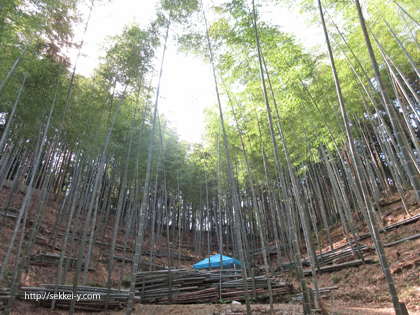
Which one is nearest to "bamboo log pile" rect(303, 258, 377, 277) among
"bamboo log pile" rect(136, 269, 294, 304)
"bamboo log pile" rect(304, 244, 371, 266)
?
"bamboo log pile" rect(304, 244, 371, 266)

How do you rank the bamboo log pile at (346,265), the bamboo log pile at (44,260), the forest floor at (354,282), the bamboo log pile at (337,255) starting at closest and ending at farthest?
the forest floor at (354,282)
the bamboo log pile at (346,265)
the bamboo log pile at (44,260)
the bamboo log pile at (337,255)

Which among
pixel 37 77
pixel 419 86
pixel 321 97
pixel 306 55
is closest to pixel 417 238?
pixel 321 97

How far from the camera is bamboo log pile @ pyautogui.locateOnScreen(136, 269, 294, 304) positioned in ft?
15.8

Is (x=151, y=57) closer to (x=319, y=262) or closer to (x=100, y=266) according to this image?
(x=100, y=266)

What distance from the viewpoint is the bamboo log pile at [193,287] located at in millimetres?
4812

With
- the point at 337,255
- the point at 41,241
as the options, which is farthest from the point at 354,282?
the point at 41,241

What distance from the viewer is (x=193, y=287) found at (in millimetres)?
4945

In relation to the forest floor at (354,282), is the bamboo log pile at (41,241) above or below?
above

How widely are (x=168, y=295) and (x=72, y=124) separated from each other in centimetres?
457

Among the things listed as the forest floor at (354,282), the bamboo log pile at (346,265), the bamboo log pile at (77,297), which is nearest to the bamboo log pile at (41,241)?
the forest floor at (354,282)

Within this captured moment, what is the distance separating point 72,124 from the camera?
551 cm

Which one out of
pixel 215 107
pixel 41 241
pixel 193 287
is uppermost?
pixel 215 107

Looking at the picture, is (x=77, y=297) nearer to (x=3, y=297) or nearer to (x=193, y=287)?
(x=3, y=297)

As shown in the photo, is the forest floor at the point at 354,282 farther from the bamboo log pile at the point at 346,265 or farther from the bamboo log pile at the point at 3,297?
the bamboo log pile at the point at 3,297
